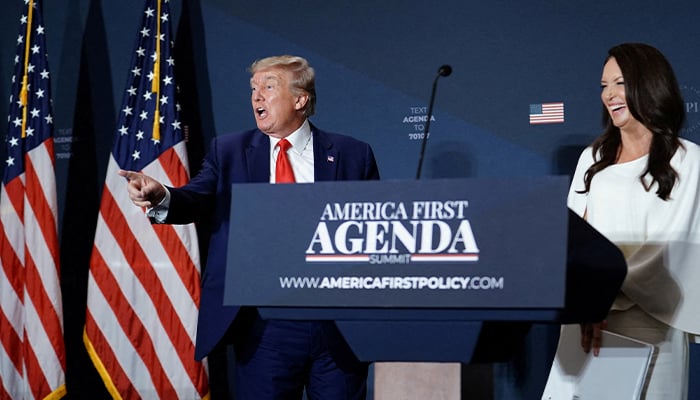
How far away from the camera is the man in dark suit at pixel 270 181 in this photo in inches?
98.5

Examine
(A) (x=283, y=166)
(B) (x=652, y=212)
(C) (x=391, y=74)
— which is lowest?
(B) (x=652, y=212)

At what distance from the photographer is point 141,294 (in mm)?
4441

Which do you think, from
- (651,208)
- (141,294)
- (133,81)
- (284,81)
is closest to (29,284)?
(141,294)

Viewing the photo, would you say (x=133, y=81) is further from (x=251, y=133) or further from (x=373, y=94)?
(x=251, y=133)

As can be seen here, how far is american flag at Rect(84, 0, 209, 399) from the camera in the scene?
437 cm

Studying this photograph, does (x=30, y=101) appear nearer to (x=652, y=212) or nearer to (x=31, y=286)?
(x=31, y=286)

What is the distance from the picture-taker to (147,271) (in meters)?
4.43

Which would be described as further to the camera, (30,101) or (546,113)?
(30,101)

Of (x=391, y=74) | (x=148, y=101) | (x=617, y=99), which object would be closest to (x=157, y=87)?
(x=148, y=101)

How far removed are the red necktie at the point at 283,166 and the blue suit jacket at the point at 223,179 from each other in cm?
3

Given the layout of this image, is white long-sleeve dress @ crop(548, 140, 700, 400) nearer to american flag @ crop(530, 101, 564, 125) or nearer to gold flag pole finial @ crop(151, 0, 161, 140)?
american flag @ crop(530, 101, 564, 125)

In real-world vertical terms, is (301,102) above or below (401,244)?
above

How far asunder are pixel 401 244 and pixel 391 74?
3187 millimetres

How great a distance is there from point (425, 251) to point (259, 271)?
29 centimetres
